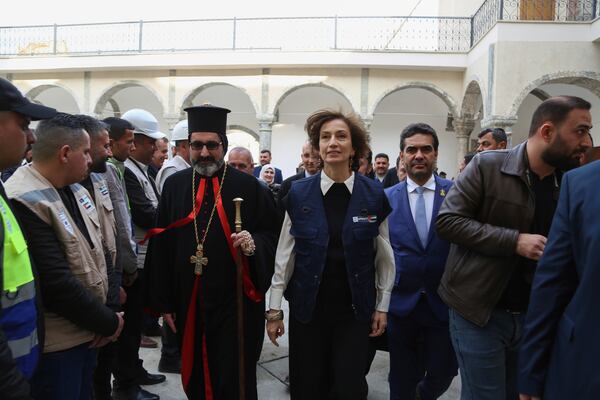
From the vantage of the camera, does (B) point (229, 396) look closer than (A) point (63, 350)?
No

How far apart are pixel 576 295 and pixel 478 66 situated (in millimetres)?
12941

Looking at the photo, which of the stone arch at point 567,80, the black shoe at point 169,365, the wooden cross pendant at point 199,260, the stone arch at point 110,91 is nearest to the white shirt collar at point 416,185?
the wooden cross pendant at point 199,260

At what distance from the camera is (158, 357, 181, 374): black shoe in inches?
145

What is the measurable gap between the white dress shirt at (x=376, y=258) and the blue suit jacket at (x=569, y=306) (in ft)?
2.97

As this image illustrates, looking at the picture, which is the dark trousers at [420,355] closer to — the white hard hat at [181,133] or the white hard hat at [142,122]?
the white hard hat at [142,122]

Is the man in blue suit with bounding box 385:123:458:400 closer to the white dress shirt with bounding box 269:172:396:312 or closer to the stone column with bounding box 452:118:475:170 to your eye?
the white dress shirt with bounding box 269:172:396:312

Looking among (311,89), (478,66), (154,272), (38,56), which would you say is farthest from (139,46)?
(154,272)

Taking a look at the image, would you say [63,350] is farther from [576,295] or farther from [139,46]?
[139,46]

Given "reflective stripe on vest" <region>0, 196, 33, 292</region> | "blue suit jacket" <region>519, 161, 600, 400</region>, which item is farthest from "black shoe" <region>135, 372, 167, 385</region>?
"blue suit jacket" <region>519, 161, 600, 400</region>

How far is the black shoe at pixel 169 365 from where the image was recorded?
3682mm

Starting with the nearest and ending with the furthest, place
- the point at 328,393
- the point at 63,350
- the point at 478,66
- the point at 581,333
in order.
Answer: the point at 581,333, the point at 63,350, the point at 328,393, the point at 478,66

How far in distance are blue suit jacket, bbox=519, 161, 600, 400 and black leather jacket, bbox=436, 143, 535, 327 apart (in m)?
0.49

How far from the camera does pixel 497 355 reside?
2.08 m

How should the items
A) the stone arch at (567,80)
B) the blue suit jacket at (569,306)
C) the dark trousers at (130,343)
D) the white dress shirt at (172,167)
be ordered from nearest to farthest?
the blue suit jacket at (569,306) → the dark trousers at (130,343) → the white dress shirt at (172,167) → the stone arch at (567,80)
